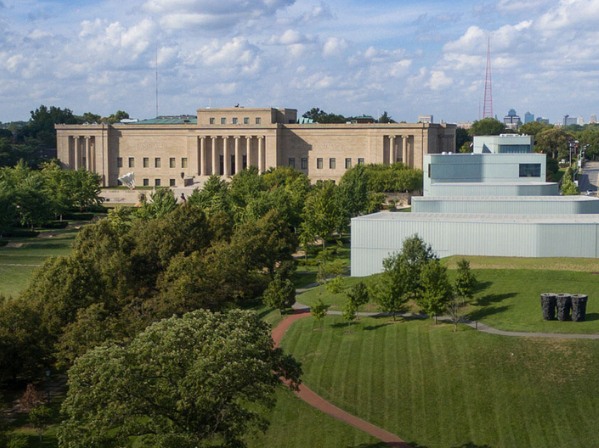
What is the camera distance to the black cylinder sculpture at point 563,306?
134ft

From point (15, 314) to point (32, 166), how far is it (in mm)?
112819

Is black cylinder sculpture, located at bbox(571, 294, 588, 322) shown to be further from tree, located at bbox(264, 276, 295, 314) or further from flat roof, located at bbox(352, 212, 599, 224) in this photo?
tree, located at bbox(264, 276, 295, 314)

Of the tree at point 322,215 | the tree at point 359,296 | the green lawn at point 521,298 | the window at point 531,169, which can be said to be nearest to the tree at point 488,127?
the window at point 531,169

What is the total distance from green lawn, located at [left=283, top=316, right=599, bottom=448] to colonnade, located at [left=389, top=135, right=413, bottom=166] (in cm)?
9239

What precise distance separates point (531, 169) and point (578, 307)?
6245cm

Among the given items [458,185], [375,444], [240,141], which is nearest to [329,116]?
[240,141]

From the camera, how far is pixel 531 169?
3930 inches

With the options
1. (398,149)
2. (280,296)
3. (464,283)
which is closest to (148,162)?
(398,149)

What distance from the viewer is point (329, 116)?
187 m

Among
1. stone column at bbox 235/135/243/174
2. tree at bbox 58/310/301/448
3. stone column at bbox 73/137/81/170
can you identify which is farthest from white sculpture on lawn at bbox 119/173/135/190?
→ tree at bbox 58/310/301/448

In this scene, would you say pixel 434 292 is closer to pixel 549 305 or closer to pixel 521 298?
pixel 521 298

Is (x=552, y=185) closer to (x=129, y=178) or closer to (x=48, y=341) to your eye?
(x=48, y=341)

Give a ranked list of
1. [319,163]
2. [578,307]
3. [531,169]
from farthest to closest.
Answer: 1. [319,163]
2. [531,169]
3. [578,307]

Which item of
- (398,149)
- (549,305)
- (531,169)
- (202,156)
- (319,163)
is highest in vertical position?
(398,149)
